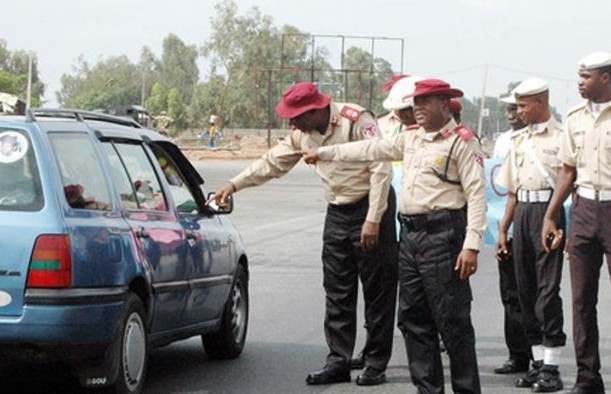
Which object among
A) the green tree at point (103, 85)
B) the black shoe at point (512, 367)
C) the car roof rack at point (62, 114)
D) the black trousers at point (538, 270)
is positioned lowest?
the green tree at point (103, 85)

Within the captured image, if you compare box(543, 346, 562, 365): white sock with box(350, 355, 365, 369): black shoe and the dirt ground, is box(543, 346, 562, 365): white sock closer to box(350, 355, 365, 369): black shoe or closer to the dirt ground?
box(350, 355, 365, 369): black shoe

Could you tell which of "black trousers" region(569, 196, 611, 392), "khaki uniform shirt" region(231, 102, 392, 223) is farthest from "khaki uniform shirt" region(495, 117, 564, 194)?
"khaki uniform shirt" region(231, 102, 392, 223)

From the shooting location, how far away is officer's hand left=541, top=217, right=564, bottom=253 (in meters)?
8.44

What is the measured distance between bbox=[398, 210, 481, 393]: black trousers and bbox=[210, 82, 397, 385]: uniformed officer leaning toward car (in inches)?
49.5

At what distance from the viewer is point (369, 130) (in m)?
8.98

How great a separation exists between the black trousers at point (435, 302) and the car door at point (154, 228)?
140 cm

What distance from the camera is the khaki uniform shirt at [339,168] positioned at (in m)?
8.88

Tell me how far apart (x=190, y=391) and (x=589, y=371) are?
2.31 meters

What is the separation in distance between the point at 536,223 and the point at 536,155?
43cm

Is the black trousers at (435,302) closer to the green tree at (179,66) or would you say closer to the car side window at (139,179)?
the car side window at (139,179)

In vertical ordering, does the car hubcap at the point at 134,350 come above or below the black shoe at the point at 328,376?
above

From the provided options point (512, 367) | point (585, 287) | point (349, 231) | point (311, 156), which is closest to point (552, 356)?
point (512, 367)

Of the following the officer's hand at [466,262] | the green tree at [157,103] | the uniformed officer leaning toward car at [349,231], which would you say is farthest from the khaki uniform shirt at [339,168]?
the green tree at [157,103]

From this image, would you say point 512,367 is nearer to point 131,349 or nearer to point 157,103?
point 131,349
